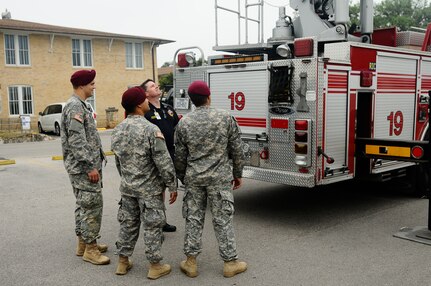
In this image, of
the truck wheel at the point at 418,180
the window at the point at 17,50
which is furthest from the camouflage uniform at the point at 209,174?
the window at the point at 17,50

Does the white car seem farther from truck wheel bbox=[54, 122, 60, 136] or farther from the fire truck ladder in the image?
the fire truck ladder

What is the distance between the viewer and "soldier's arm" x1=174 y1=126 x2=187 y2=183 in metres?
4.57

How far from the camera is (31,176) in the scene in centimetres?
995

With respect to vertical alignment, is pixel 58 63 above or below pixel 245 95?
above

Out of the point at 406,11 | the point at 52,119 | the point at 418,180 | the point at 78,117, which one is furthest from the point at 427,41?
the point at 406,11

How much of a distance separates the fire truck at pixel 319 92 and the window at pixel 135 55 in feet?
78.5

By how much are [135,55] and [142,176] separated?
90.9 feet

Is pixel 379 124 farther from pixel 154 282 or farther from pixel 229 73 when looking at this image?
pixel 154 282

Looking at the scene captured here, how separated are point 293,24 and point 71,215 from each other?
471 cm

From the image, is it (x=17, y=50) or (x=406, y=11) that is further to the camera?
(x=406, y=11)

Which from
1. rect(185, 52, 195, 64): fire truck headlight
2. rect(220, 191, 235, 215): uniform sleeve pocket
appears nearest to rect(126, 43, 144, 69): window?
rect(185, 52, 195, 64): fire truck headlight

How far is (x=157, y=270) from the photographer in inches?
174

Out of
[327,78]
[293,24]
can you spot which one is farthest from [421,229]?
[293,24]

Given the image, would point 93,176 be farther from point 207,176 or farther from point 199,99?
point 199,99
